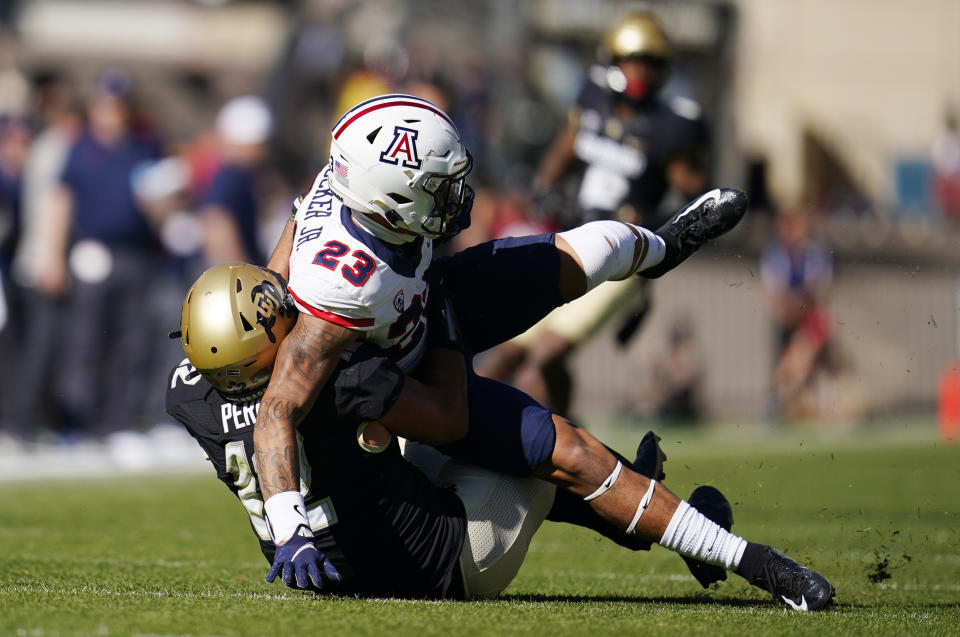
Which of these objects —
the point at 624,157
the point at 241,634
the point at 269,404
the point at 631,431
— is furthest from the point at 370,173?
the point at 631,431

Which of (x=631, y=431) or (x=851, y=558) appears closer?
(x=851, y=558)

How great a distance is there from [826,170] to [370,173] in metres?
22.9

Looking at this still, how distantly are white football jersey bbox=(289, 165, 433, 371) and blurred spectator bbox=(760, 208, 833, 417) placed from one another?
37.1ft

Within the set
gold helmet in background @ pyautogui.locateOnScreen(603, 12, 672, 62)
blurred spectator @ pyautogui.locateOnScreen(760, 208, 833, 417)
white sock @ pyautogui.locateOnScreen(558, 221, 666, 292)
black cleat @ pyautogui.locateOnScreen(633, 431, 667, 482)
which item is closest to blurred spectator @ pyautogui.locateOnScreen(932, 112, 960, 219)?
blurred spectator @ pyautogui.locateOnScreen(760, 208, 833, 417)

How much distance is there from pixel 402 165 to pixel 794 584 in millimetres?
1643

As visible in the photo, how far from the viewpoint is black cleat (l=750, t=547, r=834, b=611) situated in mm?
4324

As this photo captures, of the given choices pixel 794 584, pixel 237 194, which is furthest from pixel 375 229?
pixel 237 194

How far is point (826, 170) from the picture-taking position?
2614 centimetres

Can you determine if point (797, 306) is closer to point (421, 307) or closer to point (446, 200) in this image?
point (421, 307)

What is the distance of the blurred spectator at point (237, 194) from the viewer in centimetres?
1005

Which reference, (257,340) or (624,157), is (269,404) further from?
(624,157)

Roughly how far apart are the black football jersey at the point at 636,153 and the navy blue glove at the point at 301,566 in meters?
4.36

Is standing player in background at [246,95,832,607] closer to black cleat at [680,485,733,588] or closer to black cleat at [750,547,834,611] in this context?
black cleat at [750,547,834,611]

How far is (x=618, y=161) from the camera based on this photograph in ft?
26.6
